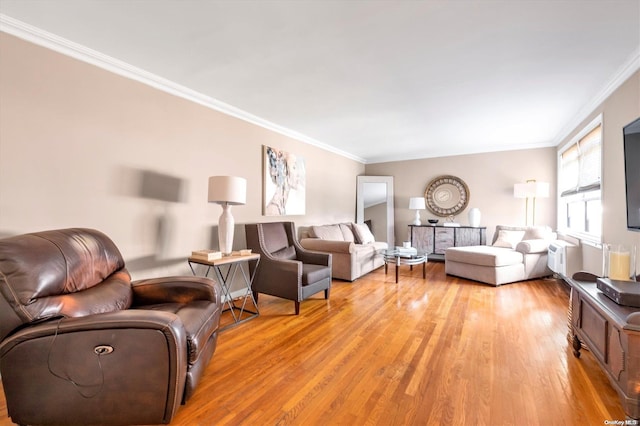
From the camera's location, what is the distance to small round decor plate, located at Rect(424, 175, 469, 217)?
19.5ft

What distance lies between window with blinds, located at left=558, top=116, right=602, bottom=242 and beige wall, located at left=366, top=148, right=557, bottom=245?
30cm

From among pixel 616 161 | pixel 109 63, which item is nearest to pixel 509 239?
pixel 616 161

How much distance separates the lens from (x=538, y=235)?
4594 mm

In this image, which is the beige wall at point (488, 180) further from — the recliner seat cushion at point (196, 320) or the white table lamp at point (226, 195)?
the recliner seat cushion at point (196, 320)

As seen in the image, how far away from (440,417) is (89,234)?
7.86 ft

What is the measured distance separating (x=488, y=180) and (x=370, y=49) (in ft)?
15.2

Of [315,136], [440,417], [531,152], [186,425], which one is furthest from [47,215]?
[531,152]

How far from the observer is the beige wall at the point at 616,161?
8.11 ft

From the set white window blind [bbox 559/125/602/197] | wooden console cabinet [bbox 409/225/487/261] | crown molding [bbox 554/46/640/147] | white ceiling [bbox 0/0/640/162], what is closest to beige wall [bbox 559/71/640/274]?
crown molding [bbox 554/46/640/147]

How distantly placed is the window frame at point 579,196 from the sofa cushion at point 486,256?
828 mm

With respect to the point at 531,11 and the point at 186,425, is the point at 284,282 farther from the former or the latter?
the point at 531,11

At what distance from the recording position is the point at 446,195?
610cm

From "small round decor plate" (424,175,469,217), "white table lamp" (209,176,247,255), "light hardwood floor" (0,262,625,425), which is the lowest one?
"light hardwood floor" (0,262,625,425)

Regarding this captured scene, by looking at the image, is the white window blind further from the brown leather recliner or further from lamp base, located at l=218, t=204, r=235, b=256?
the brown leather recliner
